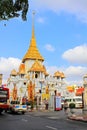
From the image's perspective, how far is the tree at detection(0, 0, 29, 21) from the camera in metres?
13.9

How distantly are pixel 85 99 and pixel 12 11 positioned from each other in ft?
108

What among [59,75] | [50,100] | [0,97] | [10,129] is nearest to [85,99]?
[0,97]

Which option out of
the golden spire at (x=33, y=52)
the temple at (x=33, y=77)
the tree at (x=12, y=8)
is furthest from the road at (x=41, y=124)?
the golden spire at (x=33, y=52)

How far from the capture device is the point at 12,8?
46.5 ft

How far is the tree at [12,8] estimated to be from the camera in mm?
13898

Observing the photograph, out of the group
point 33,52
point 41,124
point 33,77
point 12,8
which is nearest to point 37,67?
point 33,77

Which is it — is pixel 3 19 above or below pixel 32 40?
below

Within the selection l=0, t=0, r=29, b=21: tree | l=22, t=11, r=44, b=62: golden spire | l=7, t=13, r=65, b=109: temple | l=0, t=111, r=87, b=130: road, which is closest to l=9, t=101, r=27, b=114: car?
l=0, t=111, r=87, b=130: road

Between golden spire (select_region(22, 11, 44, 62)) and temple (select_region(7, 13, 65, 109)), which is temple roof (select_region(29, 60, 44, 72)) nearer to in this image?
temple (select_region(7, 13, 65, 109))

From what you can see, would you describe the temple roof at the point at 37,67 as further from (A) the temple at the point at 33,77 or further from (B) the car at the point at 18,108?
(B) the car at the point at 18,108

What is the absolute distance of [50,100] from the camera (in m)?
63.2

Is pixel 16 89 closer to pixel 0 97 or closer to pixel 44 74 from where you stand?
pixel 44 74

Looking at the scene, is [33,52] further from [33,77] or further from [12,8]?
[12,8]

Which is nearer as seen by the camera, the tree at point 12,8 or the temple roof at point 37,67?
the tree at point 12,8
